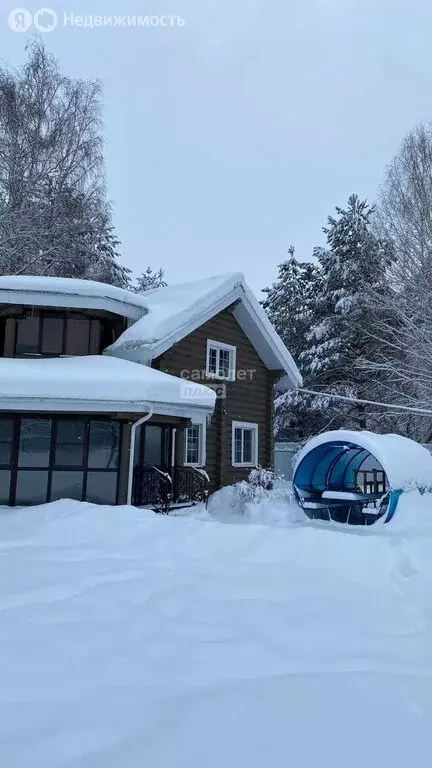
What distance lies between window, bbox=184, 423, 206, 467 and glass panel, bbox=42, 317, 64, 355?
161 inches

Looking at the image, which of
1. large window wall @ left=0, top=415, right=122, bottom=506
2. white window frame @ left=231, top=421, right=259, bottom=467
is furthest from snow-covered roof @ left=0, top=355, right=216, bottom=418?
white window frame @ left=231, top=421, right=259, bottom=467

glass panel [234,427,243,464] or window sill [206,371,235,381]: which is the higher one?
window sill [206,371,235,381]

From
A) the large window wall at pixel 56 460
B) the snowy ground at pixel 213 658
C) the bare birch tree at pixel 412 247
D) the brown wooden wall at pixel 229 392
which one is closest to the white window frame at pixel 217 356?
the brown wooden wall at pixel 229 392

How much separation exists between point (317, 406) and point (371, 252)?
7.82 m

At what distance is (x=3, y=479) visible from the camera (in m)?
11.7

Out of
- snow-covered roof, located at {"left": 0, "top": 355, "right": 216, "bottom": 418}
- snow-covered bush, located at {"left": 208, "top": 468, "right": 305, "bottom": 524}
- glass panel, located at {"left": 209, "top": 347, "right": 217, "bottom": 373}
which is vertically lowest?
snow-covered bush, located at {"left": 208, "top": 468, "right": 305, "bottom": 524}

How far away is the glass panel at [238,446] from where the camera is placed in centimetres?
1658

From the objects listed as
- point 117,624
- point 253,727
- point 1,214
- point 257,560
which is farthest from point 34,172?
point 253,727

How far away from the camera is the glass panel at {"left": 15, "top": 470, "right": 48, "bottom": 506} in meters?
11.6

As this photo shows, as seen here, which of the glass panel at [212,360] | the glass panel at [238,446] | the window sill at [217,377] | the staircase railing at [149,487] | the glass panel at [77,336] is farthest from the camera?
the glass panel at [238,446]

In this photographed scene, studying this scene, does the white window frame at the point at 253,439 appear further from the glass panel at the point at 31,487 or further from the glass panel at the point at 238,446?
the glass panel at the point at 31,487

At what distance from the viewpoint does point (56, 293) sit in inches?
515

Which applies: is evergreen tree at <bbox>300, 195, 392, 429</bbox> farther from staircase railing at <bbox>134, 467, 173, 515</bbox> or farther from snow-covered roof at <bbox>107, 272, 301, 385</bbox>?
staircase railing at <bbox>134, 467, 173, 515</bbox>

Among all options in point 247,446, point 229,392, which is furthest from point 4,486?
point 247,446
